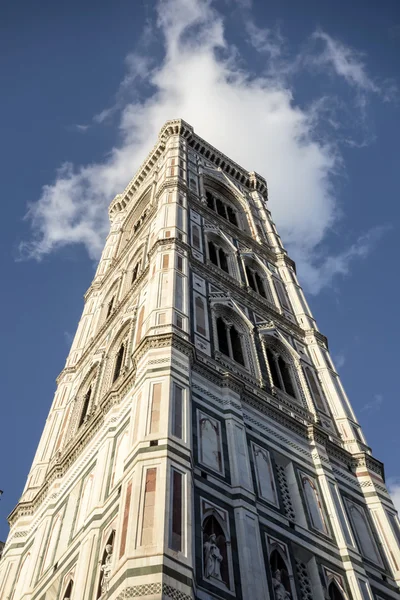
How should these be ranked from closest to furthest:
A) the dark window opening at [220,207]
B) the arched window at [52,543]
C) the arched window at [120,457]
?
the arched window at [120,457] → the arched window at [52,543] → the dark window opening at [220,207]

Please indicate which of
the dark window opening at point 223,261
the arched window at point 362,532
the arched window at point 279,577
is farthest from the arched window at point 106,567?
the dark window opening at point 223,261

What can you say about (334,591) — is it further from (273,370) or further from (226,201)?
(226,201)

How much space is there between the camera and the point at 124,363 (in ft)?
50.9

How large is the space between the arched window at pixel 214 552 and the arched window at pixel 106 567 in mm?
1287

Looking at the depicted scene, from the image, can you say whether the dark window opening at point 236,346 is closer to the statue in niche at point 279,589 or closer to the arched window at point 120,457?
the arched window at point 120,457

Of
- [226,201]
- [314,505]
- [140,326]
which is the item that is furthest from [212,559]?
[226,201]

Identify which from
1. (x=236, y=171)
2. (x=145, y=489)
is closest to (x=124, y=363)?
(x=145, y=489)

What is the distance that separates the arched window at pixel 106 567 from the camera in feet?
30.8

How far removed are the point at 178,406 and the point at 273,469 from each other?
2.13 m

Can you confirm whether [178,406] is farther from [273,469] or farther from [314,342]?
[314,342]

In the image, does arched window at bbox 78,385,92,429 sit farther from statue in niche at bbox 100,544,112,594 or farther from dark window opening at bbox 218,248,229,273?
statue in niche at bbox 100,544,112,594

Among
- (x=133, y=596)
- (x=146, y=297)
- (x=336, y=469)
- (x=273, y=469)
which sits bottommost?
(x=133, y=596)

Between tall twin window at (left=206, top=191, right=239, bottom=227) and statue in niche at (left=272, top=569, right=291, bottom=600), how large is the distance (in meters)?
16.8

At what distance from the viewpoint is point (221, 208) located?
26.8m
